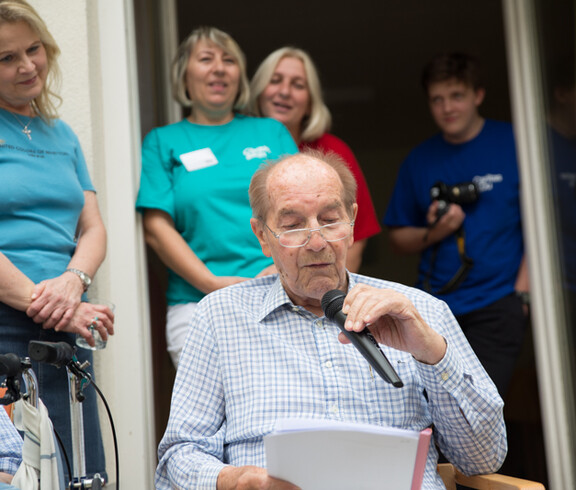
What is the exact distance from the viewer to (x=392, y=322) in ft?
5.93

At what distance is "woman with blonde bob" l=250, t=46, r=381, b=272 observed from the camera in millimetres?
3385

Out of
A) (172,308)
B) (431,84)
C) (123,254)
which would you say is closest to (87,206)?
(123,254)

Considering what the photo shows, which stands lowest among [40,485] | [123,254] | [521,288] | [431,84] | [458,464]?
[458,464]

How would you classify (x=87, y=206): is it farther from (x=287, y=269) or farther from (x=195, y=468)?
(x=195, y=468)

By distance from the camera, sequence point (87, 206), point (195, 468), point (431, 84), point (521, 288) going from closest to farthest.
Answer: point (195, 468) < point (87, 206) < point (521, 288) < point (431, 84)

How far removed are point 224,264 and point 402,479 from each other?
142cm

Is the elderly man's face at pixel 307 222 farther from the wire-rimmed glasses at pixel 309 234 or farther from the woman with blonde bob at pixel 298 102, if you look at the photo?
the woman with blonde bob at pixel 298 102

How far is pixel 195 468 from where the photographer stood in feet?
5.92

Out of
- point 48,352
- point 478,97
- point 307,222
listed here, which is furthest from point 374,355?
point 478,97

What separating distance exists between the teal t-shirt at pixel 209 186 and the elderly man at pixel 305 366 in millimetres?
733

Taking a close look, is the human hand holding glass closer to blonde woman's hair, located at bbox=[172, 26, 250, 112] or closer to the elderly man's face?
the elderly man's face

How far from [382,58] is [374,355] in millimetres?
5426

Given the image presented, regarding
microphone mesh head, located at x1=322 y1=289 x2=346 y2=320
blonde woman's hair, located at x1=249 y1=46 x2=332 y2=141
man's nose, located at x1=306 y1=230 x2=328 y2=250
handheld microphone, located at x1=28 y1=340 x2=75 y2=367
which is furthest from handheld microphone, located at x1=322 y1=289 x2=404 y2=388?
blonde woman's hair, located at x1=249 y1=46 x2=332 y2=141

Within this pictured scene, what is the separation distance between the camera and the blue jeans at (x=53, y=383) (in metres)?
2.23
